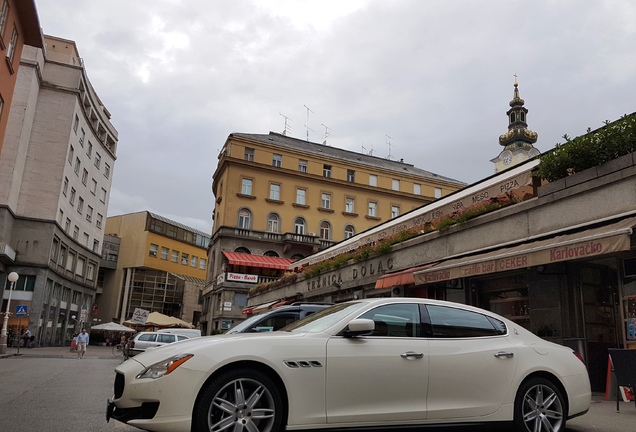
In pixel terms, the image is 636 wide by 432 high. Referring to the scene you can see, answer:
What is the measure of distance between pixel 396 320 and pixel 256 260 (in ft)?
137

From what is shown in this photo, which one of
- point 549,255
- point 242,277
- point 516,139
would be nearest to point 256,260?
point 242,277

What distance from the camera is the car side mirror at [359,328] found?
15.3 ft

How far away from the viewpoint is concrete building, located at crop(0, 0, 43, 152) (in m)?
22.3

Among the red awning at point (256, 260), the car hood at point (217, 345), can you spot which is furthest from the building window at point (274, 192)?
the car hood at point (217, 345)

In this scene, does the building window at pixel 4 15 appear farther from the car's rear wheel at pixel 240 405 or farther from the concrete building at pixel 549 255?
the car's rear wheel at pixel 240 405

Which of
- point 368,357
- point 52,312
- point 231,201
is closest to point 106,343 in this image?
point 52,312

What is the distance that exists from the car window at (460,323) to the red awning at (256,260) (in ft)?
131

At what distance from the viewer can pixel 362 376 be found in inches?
182

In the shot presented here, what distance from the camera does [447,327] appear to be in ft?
17.3

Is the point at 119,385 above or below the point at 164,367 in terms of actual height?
below

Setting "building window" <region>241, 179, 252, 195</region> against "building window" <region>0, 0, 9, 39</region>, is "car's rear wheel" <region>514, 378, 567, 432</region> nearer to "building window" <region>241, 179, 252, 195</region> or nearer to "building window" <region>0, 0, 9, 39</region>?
"building window" <region>0, 0, 9, 39</region>


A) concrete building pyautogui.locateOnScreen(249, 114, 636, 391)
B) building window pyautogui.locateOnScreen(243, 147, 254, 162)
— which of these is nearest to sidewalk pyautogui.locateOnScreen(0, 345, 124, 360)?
building window pyautogui.locateOnScreen(243, 147, 254, 162)

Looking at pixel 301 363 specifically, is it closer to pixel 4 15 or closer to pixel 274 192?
pixel 4 15

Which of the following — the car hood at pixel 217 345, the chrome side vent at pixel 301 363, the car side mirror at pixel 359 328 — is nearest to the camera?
the car hood at pixel 217 345
